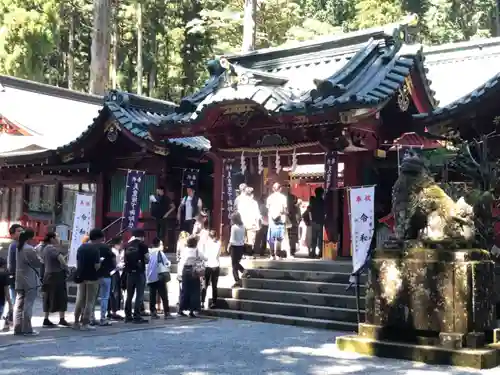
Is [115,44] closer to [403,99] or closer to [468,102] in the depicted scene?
[403,99]

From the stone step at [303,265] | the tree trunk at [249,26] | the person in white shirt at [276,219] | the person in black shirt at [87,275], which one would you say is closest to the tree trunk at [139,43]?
the tree trunk at [249,26]

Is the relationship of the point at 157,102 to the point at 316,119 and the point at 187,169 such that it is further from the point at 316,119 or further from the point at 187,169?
the point at 316,119

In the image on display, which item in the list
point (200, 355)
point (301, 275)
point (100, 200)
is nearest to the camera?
point (200, 355)

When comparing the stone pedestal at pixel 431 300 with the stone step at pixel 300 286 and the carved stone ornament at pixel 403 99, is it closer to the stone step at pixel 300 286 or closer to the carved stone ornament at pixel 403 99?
the stone step at pixel 300 286

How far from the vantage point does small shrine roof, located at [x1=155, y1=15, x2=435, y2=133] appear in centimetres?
1248

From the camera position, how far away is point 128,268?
10.7 metres

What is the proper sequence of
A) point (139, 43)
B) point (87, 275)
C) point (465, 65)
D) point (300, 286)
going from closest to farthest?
1. point (87, 275)
2. point (300, 286)
3. point (465, 65)
4. point (139, 43)

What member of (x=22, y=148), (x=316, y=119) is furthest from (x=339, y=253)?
(x=22, y=148)

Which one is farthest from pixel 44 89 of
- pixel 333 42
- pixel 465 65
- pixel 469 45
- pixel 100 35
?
pixel 469 45

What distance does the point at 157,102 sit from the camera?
60.2 ft

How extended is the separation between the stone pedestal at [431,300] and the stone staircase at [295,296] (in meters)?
1.99

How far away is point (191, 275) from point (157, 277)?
0.61 m

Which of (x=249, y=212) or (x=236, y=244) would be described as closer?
(x=236, y=244)

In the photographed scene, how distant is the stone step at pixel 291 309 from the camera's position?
10297mm
